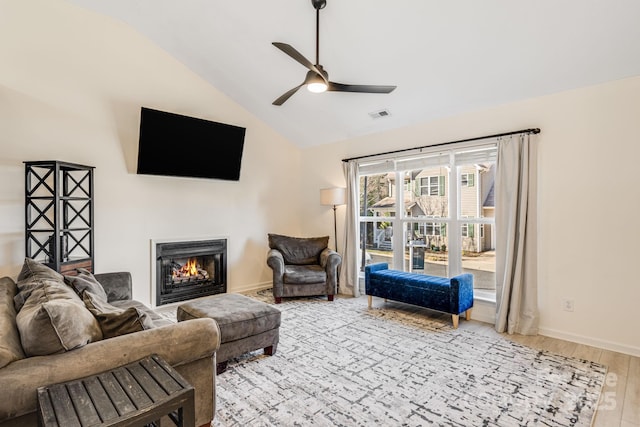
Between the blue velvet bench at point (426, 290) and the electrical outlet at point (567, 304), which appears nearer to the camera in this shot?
the electrical outlet at point (567, 304)

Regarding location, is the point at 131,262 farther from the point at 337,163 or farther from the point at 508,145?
the point at 508,145

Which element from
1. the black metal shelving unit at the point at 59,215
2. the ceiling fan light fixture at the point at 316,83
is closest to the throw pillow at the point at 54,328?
the black metal shelving unit at the point at 59,215

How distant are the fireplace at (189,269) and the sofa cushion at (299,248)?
0.81 metres

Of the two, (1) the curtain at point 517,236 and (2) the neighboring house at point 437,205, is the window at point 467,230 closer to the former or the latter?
(2) the neighboring house at point 437,205

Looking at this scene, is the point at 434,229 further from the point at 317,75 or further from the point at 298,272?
the point at 317,75

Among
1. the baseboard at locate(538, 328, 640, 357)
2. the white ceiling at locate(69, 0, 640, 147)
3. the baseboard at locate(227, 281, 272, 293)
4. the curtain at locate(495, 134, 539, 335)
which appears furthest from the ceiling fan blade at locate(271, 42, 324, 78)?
the baseboard at locate(227, 281, 272, 293)

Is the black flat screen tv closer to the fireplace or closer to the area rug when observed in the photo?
the fireplace

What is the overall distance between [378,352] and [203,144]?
3.43m

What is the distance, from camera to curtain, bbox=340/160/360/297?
4.95m

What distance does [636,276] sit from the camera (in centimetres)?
285

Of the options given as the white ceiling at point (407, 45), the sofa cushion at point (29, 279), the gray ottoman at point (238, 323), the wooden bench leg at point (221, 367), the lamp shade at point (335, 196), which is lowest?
the wooden bench leg at point (221, 367)

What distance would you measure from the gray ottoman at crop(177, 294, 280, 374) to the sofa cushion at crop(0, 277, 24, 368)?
117 cm

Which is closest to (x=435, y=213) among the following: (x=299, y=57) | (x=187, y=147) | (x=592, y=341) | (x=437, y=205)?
(x=437, y=205)

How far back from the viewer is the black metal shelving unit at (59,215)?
312 cm
